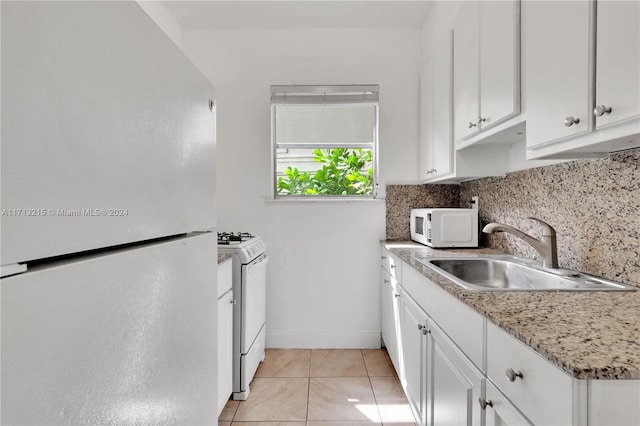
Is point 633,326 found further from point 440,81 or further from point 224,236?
point 224,236

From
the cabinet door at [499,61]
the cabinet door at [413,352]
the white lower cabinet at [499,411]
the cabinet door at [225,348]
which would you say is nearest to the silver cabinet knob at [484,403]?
the white lower cabinet at [499,411]

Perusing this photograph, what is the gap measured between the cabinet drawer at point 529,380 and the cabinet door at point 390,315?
4.33 ft

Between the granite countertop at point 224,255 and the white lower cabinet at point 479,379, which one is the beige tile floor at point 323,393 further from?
the granite countertop at point 224,255

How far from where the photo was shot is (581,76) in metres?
1.09

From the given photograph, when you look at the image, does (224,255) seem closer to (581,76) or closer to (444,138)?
(444,138)

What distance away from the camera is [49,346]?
14.6 inches

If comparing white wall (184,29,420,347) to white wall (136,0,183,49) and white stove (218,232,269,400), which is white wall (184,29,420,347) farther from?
white stove (218,232,269,400)

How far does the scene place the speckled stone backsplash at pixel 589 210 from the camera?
4.25 ft

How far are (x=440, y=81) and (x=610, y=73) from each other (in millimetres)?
1488

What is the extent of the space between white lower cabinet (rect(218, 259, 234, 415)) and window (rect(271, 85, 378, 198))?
1.24 metres

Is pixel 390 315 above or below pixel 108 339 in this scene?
below

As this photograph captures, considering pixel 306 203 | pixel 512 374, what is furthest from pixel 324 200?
pixel 512 374

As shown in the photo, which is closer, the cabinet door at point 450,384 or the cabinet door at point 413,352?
the cabinet door at point 450,384

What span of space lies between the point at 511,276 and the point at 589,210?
51cm
